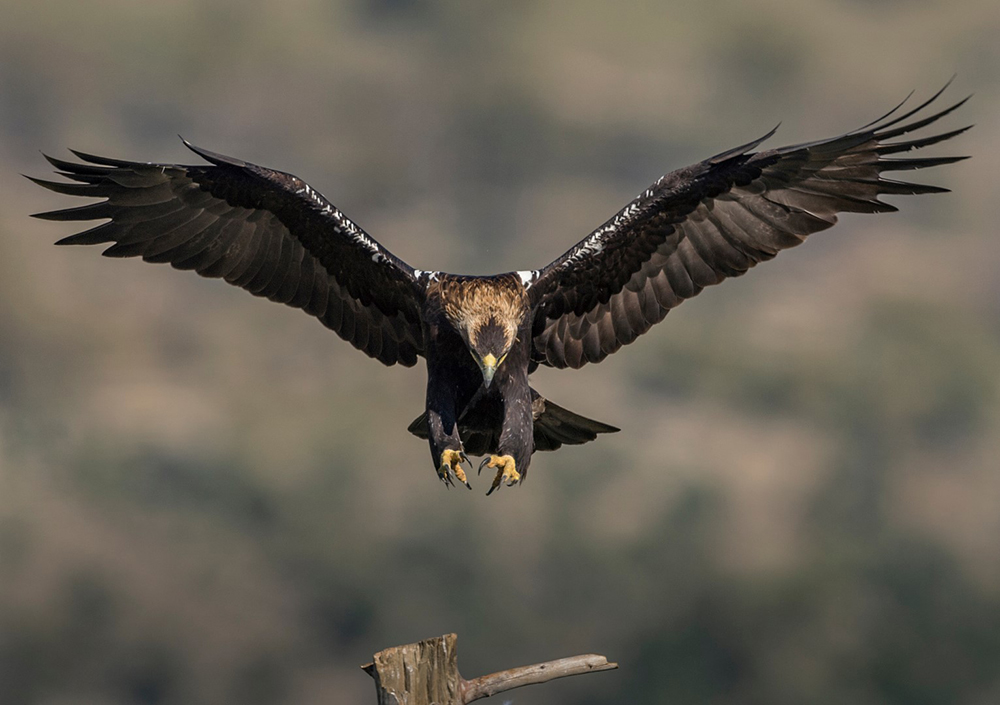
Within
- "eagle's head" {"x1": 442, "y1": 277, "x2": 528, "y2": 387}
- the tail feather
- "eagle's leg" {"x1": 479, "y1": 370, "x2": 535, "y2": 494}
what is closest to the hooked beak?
"eagle's head" {"x1": 442, "y1": 277, "x2": 528, "y2": 387}

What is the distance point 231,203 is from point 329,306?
132 centimetres

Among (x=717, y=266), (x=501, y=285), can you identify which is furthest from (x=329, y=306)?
(x=717, y=266)

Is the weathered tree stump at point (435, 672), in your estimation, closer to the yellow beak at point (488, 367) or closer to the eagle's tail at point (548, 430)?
the yellow beak at point (488, 367)

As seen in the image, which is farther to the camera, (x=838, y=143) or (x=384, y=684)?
(x=838, y=143)

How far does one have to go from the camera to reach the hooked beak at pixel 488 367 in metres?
8.88

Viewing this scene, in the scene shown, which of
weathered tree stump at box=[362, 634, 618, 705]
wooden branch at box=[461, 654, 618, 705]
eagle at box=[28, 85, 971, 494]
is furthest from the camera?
eagle at box=[28, 85, 971, 494]

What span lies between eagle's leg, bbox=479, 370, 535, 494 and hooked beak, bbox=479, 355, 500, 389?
1.41 feet

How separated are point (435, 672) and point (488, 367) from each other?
8.32 feet

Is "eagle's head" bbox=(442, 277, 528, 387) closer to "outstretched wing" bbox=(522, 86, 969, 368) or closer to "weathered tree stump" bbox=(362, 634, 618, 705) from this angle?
"outstretched wing" bbox=(522, 86, 969, 368)

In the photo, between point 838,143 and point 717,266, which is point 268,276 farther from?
point 838,143

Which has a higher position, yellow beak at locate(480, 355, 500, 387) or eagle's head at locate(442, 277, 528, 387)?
eagle's head at locate(442, 277, 528, 387)

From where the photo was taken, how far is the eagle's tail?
10.3m

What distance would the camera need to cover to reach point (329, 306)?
10805mm

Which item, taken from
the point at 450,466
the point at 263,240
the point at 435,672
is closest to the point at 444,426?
the point at 450,466
